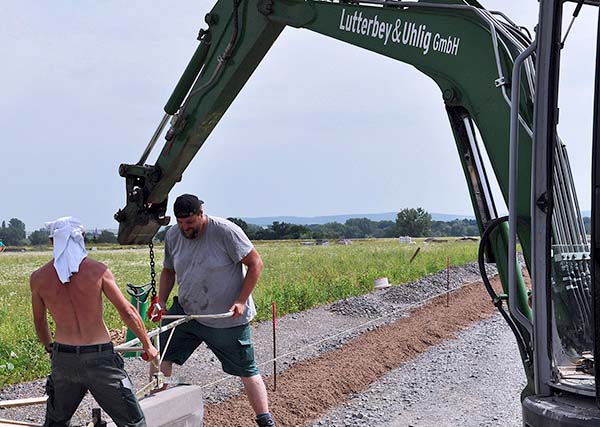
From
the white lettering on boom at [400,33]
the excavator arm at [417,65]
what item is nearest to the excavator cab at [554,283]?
the excavator arm at [417,65]

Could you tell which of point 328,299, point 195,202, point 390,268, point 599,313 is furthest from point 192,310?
point 390,268

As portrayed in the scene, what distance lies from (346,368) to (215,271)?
3.96m

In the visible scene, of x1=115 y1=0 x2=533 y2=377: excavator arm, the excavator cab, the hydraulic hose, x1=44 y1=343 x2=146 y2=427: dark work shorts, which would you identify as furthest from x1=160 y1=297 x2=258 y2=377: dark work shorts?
the excavator cab

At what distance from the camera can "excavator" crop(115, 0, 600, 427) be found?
3562 mm

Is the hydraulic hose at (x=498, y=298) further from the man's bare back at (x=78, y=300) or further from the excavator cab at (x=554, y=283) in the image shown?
the man's bare back at (x=78, y=300)

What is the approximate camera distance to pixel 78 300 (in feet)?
15.7

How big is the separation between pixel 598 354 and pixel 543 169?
0.88 metres

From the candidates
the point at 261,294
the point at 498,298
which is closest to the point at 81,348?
the point at 498,298

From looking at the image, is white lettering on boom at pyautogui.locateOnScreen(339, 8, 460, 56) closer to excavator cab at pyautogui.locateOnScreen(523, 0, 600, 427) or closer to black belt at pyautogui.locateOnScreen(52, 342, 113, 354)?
excavator cab at pyautogui.locateOnScreen(523, 0, 600, 427)

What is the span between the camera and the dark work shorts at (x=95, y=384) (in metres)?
4.84

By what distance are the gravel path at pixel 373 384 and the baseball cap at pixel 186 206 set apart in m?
2.31

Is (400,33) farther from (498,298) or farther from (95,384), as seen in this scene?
(95,384)

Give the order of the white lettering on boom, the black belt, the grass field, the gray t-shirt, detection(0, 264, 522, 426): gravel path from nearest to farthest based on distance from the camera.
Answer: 1. the white lettering on boom
2. the black belt
3. the gray t-shirt
4. detection(0, 264, 522, 426): gravel path
5. the grass field

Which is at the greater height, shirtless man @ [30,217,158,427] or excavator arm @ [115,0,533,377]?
excavator arm @ [115,0,533,377]
